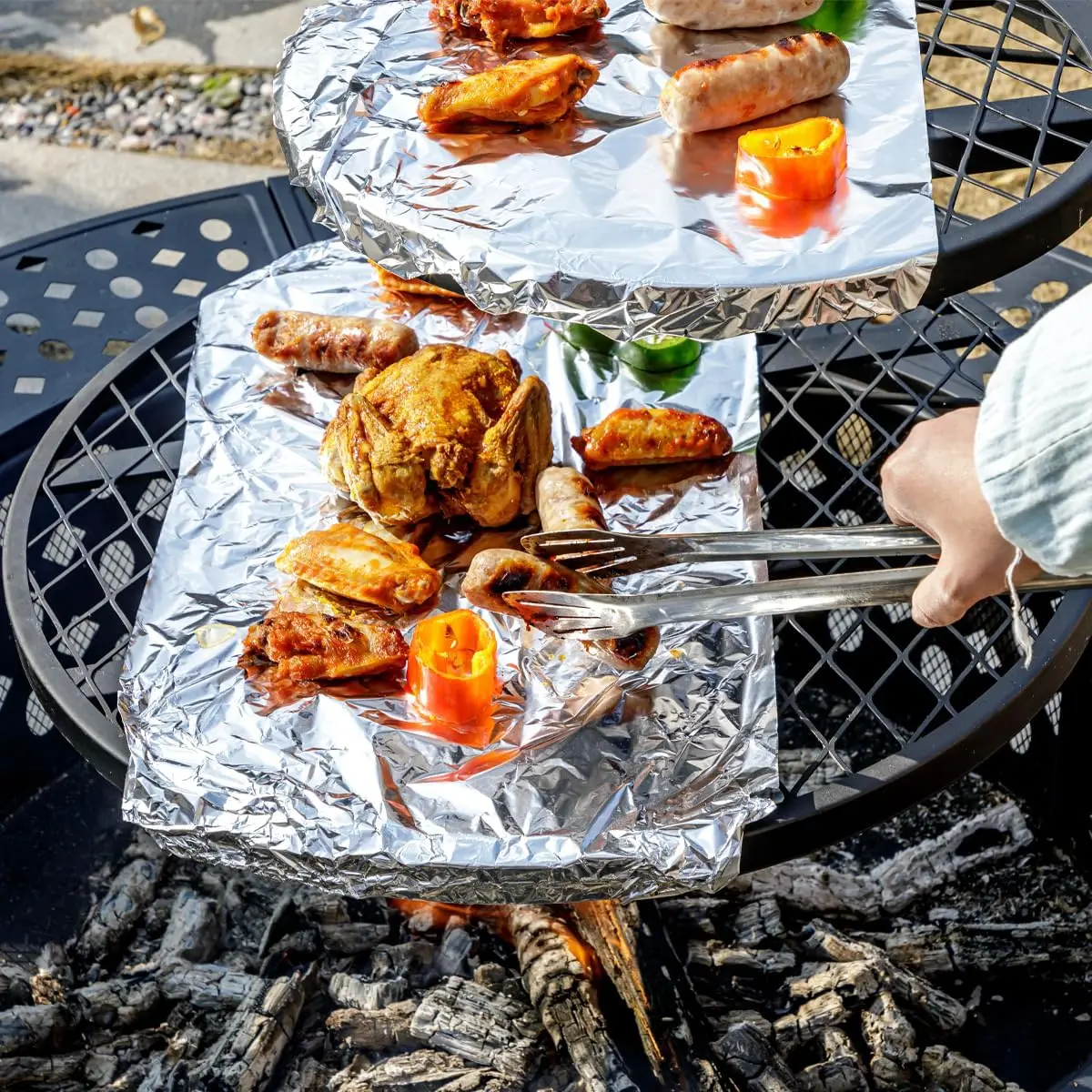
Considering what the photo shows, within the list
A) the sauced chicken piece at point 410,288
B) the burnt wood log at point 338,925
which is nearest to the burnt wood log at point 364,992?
the burnt wood log at point 338,925

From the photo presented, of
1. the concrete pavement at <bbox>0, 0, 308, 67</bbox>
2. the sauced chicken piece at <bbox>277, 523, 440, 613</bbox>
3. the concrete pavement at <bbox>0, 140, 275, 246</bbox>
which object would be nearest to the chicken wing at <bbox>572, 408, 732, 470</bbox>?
the sauced chicken piece at <bbox>277, 523, 440, 613</bbox>

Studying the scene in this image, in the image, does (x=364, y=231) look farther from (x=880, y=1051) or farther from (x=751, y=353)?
(x=880, y=1051)

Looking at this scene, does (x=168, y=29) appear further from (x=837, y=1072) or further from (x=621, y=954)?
(x=837, y=1072)

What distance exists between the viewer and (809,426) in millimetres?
2590

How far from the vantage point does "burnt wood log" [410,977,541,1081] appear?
226cm

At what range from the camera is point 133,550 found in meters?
3.16

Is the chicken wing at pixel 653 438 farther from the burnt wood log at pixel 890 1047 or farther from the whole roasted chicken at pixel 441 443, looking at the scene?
the burnt wood log at pixel 890 1047

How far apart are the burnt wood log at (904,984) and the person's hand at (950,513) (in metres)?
1.07

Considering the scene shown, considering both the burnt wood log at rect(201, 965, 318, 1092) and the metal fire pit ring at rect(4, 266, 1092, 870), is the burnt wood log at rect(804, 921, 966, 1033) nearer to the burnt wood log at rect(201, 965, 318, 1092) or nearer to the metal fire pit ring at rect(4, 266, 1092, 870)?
the metal fire pit ring at rect(4, 266, 1092, 870)

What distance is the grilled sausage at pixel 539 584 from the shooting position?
6.63ft

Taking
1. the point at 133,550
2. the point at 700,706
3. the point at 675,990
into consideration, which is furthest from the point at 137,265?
the point at 675,990

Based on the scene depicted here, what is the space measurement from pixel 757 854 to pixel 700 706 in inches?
10.7

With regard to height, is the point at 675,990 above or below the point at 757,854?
below

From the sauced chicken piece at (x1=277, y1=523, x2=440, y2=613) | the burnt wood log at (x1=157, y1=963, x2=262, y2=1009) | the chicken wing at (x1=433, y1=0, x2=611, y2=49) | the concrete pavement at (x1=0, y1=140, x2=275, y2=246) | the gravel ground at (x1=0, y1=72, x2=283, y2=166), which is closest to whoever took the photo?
the sauced chicken piece at (x1=277, y1=523, x2=440, y2=613)
